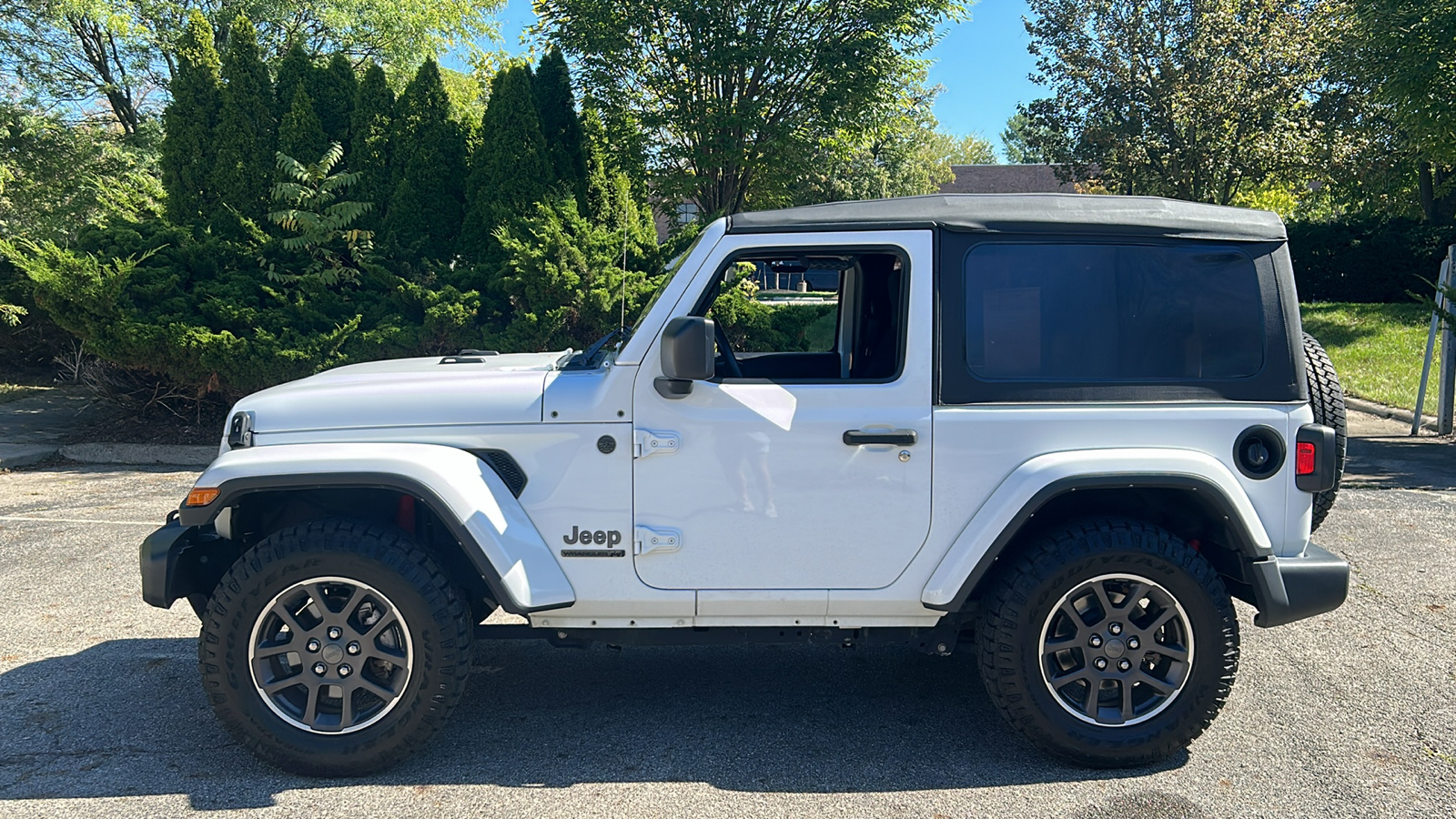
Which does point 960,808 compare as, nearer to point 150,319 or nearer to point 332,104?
point 150,319

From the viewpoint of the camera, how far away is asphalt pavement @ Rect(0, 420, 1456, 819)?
342cm

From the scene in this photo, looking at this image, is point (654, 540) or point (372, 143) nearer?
point (654, 540)

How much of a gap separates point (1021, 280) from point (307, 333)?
8120 mm

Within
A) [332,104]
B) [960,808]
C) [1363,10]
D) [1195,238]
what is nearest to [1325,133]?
[1363,10]

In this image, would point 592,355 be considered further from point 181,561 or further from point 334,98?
point 334,98

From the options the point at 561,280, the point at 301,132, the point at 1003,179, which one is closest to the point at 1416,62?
the point at 561,280

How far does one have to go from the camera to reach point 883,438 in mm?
3580

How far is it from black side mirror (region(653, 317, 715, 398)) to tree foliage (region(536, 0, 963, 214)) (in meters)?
8.90

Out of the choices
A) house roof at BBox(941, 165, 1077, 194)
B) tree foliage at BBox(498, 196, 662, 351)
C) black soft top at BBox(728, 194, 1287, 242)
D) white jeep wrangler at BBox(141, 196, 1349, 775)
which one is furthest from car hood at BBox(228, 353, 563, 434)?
house roof at BBox(941, 165, 1077, 194)

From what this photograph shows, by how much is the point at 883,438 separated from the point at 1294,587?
1.55 meters

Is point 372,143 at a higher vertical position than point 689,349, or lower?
higher

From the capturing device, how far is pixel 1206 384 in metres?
3.64

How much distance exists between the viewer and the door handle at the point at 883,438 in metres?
3.58

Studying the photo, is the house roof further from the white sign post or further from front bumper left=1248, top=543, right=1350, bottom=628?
front bumper left=1248, top=543, right=1350, bottom=628
